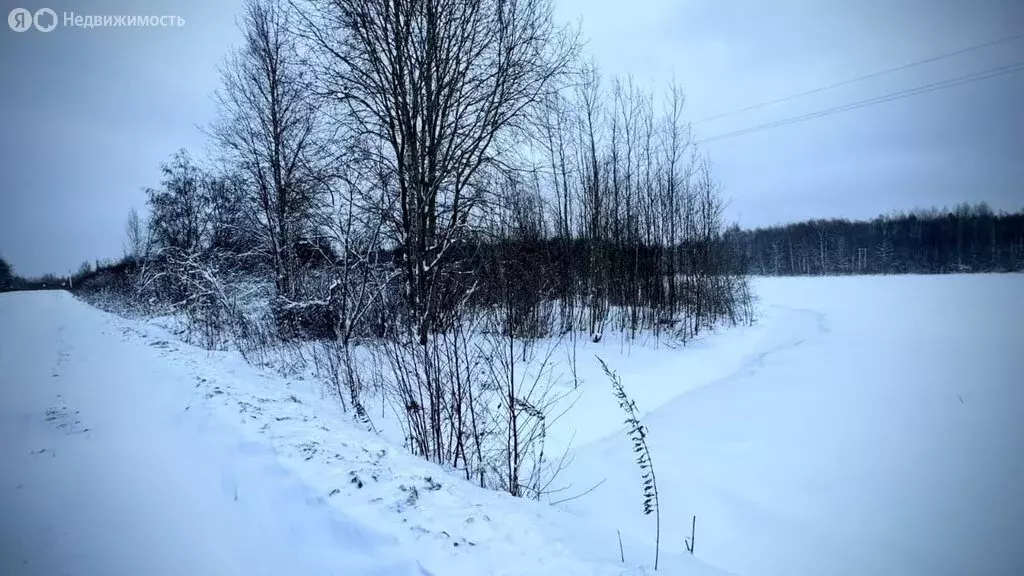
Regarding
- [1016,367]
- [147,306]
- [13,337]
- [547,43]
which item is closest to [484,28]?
[547,43]

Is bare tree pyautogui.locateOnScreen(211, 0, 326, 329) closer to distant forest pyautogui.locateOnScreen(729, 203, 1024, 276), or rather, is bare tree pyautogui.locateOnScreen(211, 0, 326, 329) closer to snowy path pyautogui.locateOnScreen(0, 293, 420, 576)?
snowy path pyautogui.locateOnScreen(0, 293, 420, 576)

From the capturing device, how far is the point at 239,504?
2525 millimetres

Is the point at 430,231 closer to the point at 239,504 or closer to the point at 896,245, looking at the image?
the point at 239,504

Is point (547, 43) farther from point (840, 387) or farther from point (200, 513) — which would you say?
point (200, 513)

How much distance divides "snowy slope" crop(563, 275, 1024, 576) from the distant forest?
24993 millimetres

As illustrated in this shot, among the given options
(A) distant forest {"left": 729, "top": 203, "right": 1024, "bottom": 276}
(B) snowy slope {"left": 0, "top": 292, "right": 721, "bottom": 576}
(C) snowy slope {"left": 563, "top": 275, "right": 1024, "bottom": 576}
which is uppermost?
(A) distant forest {"left": 729, "top": 203, "right": 1024, "bottom": 276}

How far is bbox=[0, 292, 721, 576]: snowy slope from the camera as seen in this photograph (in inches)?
80.5

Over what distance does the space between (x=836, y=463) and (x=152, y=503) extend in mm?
6261

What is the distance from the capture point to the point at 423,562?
2.01m

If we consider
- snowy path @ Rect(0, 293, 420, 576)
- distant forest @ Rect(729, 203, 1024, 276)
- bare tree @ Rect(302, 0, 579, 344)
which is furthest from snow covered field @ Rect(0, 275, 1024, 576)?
distant forest @ Rect(729, 203, 1024, 276)

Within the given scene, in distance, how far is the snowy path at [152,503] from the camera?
6.59ft

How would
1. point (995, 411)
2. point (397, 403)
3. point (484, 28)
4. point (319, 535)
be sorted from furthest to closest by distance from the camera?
point (484, 28) < point (397, 403) < point (995, 411) < point (319, 535)

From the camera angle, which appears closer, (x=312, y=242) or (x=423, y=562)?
(x=423, y=562)

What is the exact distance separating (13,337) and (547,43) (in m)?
14.6
